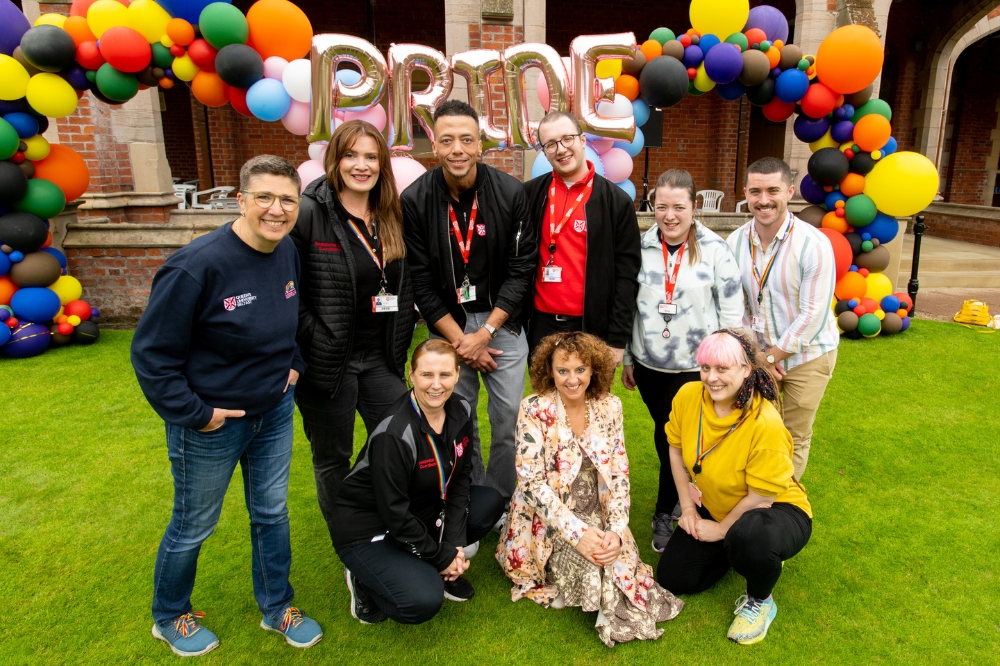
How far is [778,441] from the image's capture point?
258 cm

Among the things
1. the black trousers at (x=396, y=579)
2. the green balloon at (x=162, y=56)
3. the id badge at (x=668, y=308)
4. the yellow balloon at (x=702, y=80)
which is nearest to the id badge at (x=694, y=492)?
the id badge at (x=668, y=308)

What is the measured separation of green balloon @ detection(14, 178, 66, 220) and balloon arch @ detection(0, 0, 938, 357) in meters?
0.01

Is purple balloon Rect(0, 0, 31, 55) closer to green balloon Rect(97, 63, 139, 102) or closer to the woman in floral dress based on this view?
green balloon Rect(97, 63, 139, 102)

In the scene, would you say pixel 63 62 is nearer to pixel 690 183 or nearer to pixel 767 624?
pixel 690 183

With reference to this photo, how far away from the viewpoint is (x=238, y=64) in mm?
5469

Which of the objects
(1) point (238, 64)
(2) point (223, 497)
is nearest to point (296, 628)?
(2) point (223, 497)

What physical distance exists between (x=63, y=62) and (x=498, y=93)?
4.33 metres

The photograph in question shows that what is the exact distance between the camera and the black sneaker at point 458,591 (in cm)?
284

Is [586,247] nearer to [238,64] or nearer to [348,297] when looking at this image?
[348,297]

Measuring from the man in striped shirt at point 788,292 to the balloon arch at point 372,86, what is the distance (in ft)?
9.87

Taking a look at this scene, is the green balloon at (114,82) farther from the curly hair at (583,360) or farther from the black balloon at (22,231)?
the curly hair at (583,360)

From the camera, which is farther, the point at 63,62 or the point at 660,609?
the point at 63,62

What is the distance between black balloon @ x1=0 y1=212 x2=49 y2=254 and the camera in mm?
5875

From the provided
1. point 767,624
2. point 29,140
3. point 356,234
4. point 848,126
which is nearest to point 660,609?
point 767,624
